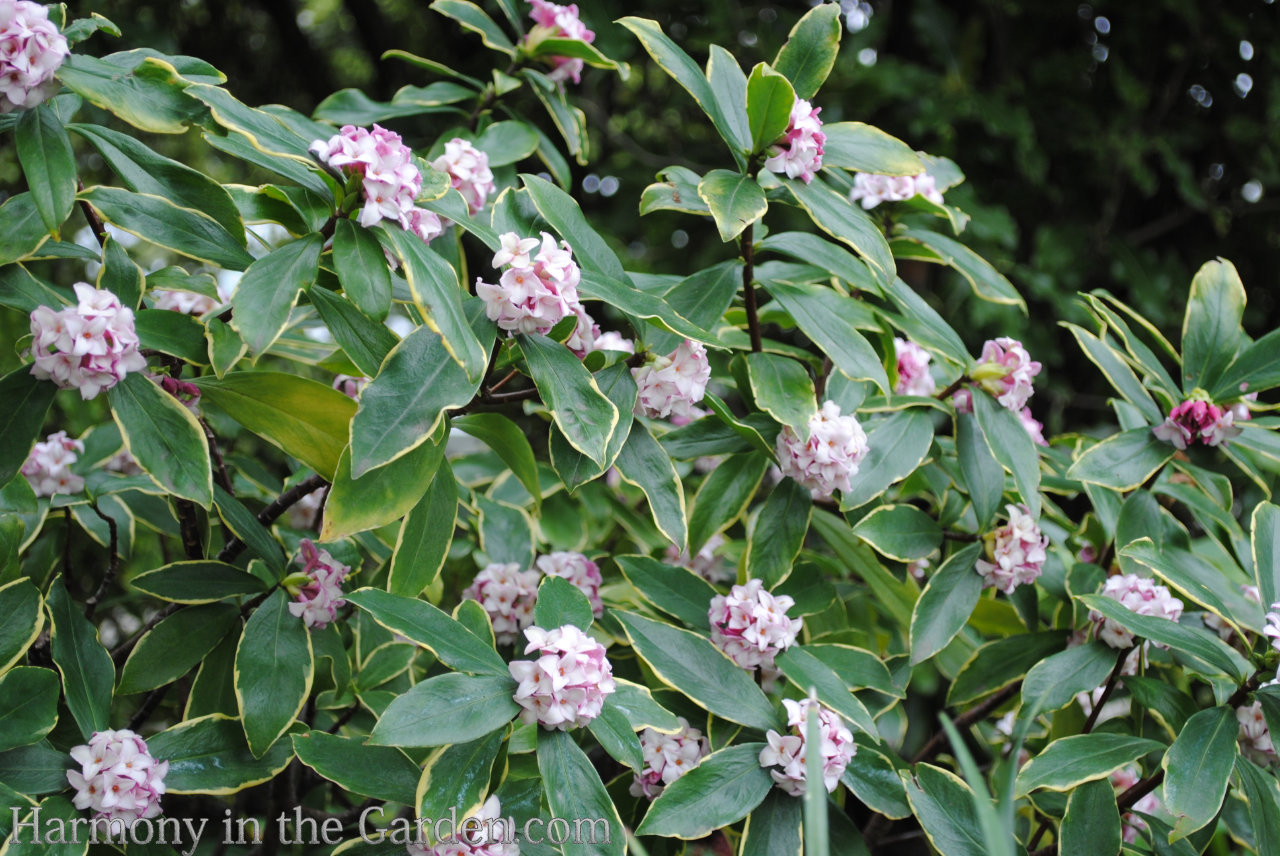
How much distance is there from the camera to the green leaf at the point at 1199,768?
30.3 inches

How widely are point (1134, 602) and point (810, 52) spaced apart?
0.60 m

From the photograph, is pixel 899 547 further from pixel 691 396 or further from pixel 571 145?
pixel 571 145

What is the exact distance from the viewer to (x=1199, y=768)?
0.81 meters

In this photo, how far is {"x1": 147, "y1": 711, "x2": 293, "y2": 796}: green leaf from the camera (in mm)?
801

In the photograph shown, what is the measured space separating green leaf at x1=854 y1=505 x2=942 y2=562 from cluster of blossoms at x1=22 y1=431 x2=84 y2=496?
833 millimetres

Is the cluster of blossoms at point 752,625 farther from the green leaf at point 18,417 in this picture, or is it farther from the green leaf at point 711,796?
the green leaf at point 18,417

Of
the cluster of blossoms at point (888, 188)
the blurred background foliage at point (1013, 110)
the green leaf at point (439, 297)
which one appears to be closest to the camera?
the green leaf at point (439, 297)

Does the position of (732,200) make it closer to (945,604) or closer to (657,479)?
(657,479)

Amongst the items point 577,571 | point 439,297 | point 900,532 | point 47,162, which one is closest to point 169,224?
point 47,162

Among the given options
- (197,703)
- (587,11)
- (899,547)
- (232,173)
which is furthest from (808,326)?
(232,173)

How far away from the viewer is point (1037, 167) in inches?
86.4

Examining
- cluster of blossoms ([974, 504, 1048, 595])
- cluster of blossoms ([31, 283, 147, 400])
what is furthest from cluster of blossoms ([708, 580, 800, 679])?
cluster of blossoms ([31, 283, 147, 400])

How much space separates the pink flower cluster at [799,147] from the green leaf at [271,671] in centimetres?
58

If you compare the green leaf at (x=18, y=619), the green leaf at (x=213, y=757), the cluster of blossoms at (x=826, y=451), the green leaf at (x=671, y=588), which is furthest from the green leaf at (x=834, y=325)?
the green leaf at (x=18, y=619)
